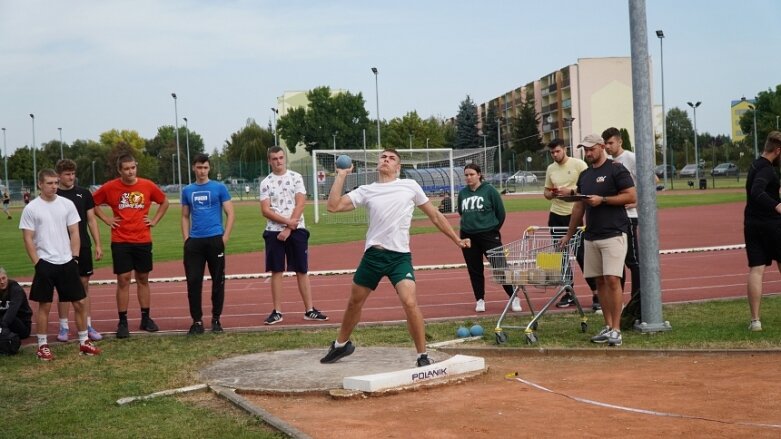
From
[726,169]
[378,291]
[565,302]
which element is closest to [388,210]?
[565,302]

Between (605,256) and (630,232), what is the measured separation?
1.54 m

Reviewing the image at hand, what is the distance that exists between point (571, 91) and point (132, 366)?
10616 centimetres

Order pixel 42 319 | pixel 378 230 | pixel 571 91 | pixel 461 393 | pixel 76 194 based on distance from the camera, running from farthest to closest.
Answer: pixel 571 91
pixel 76 194
pixel 42 319
pixel 378 230
pixel 461 393

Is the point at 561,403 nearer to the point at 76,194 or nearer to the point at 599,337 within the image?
the point at 599,337

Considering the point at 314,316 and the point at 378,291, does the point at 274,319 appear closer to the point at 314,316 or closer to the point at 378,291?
the point at 314,316

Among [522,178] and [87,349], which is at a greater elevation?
[522,178]

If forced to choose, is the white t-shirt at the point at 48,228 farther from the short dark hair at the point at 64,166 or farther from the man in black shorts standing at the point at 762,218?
the man in black shorts standing at the point at 762,218

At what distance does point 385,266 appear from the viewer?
8500mm

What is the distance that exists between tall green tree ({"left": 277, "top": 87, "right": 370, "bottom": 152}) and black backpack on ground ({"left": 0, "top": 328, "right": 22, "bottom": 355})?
4468 inches

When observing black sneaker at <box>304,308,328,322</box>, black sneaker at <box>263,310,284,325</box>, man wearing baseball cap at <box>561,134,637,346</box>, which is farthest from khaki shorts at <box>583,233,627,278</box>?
black sneaker at <box>263,310,284,325</box>

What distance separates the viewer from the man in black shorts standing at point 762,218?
32.2 ft

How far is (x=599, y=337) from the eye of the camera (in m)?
9.60

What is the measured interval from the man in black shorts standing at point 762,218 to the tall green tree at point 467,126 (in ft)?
346

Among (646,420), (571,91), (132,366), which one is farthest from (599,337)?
(571,91)
